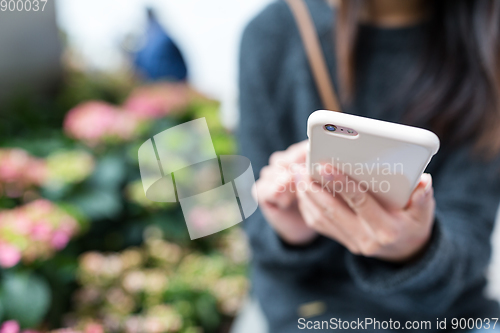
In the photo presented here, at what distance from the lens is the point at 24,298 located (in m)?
0.35

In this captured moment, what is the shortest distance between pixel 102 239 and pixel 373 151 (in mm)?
504

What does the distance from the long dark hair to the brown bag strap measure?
0.02 metres

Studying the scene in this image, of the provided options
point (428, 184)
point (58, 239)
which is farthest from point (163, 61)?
point (428, 184)

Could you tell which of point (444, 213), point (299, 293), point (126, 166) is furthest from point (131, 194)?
point (444, 213)

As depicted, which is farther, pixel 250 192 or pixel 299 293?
pixel 299 293

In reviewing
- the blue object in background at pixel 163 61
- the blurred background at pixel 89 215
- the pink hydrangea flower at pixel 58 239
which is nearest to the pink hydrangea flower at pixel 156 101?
the blurred background at pixel 89 215

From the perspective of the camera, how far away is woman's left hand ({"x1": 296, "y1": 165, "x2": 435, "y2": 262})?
7.6 inches

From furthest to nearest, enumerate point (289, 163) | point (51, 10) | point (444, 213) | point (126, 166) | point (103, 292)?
point (51, 10)
point (126, 166)
point (103, 292)
point (444, 213)
point (289, 163)

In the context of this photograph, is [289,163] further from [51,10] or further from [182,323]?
[51,10]

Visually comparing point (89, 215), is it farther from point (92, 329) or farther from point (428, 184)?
point (428, 184)

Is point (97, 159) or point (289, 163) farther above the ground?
point (289, 163)

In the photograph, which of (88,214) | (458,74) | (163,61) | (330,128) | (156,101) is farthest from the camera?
(163,61)

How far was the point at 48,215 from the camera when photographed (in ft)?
1.30

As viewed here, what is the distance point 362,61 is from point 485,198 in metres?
0.18
